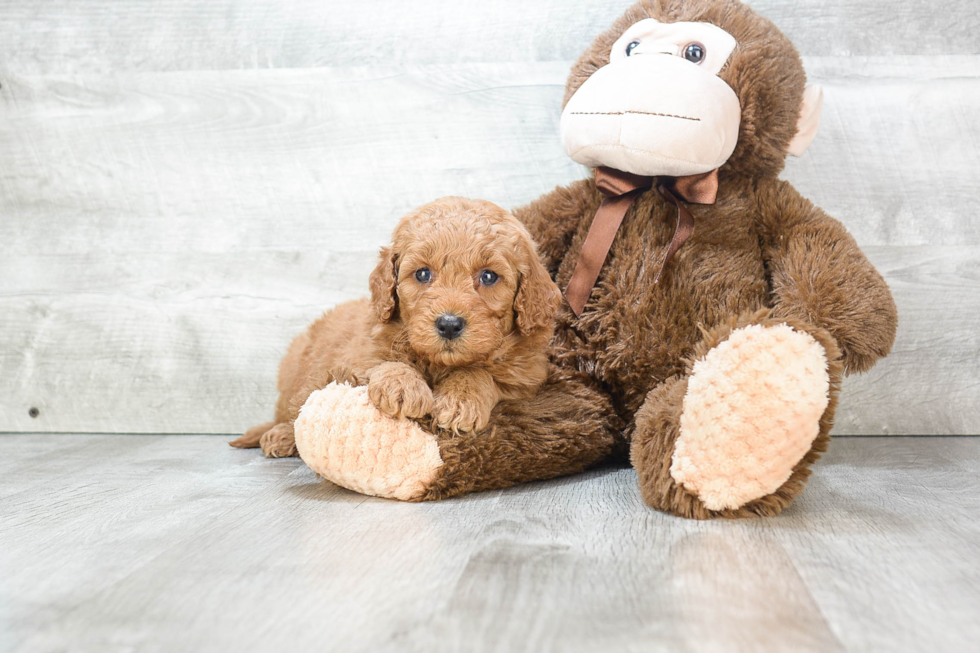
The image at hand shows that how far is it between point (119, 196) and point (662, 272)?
1.29 m

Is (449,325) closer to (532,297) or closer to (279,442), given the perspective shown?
(532,297)

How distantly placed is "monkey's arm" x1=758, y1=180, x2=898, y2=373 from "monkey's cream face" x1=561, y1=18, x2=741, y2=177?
0.50ft

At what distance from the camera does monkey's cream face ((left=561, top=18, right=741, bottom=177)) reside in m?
1.23

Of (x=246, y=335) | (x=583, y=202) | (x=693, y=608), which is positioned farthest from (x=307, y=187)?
(x=693, y=608)

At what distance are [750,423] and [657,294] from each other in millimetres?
348

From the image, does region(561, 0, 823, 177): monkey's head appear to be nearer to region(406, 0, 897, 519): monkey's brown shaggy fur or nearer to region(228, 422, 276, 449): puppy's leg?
region(406, 0, 897, 519): monkey's brown shaggy fur

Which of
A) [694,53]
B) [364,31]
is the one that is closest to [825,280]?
[694,53]

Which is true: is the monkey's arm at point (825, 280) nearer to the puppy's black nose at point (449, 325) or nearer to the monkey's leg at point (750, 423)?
the monkey's leg at point (750, 423)

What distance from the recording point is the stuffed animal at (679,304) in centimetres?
104

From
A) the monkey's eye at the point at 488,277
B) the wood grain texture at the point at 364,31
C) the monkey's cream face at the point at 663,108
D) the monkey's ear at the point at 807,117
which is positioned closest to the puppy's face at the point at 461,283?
the monkey's eye at the point at 488,277

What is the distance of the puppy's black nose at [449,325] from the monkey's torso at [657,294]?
32 centimetres

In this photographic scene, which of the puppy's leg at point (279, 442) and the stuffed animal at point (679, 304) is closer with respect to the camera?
the stuffed animal at point (679, 304)

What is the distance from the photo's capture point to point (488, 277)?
1.15m

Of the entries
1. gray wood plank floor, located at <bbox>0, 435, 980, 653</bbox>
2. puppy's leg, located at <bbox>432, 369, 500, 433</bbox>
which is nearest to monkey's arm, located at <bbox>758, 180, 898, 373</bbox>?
gray wood plank floor, located at <bbox>0, 435, 980, 653</bbox>
